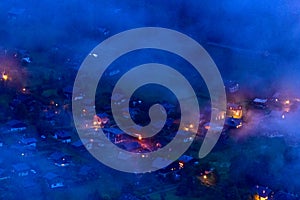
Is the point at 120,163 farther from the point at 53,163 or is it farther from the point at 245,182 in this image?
the point at 245,182

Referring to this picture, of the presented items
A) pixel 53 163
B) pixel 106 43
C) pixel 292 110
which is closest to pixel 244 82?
pixel 292 110

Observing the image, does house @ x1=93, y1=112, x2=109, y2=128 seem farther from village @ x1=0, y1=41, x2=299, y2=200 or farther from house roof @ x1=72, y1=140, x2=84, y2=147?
house roof @ x1=72, y1=140, x2=84, y2=147

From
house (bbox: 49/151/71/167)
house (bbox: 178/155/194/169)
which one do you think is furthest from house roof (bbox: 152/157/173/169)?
house (bbox: 49/151/71/167)

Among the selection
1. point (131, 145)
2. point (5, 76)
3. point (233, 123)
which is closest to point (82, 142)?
point (131, 145)

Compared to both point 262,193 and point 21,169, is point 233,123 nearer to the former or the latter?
point 262,193

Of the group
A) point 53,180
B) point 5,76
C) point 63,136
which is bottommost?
point 53,180

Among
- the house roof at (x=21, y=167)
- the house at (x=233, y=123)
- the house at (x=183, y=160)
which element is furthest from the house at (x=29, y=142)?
the house at (x=233, y=123)
